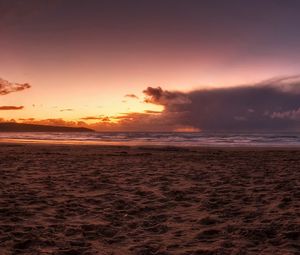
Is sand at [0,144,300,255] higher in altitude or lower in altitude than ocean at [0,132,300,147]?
lower

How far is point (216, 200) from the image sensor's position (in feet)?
25.3

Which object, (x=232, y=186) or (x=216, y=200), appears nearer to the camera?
(x=216, y=200)

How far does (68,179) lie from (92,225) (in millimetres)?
4998

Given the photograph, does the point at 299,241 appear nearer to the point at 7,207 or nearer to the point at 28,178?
the point at 7,207

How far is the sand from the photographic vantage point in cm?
490

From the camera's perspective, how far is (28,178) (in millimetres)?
10641

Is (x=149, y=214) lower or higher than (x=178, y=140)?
lower

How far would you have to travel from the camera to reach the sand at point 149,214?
4.90m

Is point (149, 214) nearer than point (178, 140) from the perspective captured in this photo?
Yes

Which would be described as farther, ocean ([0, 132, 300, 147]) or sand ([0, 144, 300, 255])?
ocean ([0, 132, 300, 147])

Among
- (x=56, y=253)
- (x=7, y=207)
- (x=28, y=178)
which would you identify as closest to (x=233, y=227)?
(x=56, y=253)

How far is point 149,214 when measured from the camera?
21.9ft

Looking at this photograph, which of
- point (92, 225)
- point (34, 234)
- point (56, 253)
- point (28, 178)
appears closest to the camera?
point (56, 253)

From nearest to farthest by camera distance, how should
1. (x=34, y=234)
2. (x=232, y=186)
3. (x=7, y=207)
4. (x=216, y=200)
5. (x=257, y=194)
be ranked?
1. (x=34, y=234)
2. (x=7, y=207)
3. (x=216, y=200)
4. (x=257, y=194)
5. (x=232, y=186)
